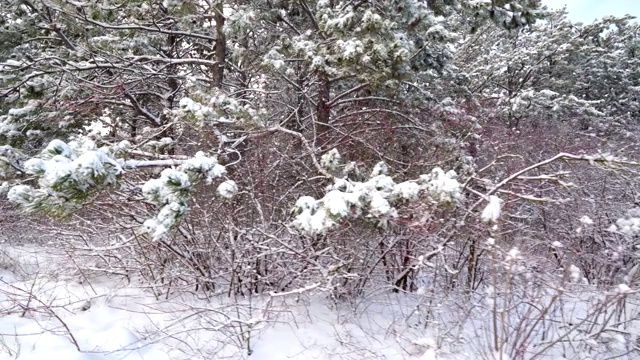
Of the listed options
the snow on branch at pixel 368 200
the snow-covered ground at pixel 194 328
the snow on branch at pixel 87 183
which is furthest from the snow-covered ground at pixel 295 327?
the snow on branch at pixel 87 183

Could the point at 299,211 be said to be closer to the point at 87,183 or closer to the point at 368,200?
the point at 368,200

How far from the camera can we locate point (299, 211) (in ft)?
12.9

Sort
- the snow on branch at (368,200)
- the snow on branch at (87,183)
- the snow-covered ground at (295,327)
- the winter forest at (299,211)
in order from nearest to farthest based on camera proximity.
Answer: the snow on branch at (87,183) < the snow on branch at (368,200) < the winter forest at (299,211) < the snow-covered ground at (295,327)

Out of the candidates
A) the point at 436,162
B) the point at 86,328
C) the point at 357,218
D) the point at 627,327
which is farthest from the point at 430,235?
the point at 86,328

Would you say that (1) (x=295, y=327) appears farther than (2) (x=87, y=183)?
Yes

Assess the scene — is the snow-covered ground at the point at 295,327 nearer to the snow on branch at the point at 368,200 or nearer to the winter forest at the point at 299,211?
the winter forest at the point at 299,211

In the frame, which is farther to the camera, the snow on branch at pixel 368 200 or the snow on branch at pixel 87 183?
the snow on branch at pixel 368 200

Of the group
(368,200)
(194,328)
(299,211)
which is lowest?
(194,328)

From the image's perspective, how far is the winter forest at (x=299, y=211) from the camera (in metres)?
3.64

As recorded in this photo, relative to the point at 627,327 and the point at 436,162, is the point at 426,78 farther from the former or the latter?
the point at 627,327

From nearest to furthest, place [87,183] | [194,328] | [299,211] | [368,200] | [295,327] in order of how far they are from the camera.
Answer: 1. [87,183]
2. [368,200]
3. [299,211]
4. [194,328]
5. [295,327]

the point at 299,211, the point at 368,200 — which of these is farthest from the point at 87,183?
the point at 368,200

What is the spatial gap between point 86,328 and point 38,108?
471 cm

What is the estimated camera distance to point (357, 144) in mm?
6164
